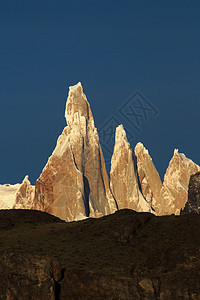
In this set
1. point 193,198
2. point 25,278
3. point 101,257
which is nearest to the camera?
point 25,278

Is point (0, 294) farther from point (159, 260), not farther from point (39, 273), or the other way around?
point (159, 260)

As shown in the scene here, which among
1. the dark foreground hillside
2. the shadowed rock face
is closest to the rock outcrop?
the dark foreground hillside

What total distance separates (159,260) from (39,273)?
616 inches

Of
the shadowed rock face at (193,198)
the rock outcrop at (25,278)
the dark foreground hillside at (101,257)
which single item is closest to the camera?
the rock outcrop at (25,278)

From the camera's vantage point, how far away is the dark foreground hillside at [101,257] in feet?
151

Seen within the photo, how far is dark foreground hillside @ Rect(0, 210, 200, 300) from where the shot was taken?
151 feet

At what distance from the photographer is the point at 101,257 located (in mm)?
59938

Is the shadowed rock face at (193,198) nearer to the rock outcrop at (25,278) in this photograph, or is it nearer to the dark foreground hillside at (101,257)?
the dark foreground hillside at (101,257)

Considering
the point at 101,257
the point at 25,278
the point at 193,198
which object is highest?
the point at 193,198

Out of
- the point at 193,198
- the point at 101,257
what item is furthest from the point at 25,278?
the point at 193,198

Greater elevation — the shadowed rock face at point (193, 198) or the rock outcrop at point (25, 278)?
the shadowed rock face at point (193, 198)

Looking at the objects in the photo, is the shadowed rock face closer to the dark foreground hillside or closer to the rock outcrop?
the dark foreground hillside

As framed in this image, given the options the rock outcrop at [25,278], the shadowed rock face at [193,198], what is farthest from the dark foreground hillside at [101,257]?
the shadowed rock face at [193,198]

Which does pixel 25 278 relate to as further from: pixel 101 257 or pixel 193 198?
pixel 193 198
